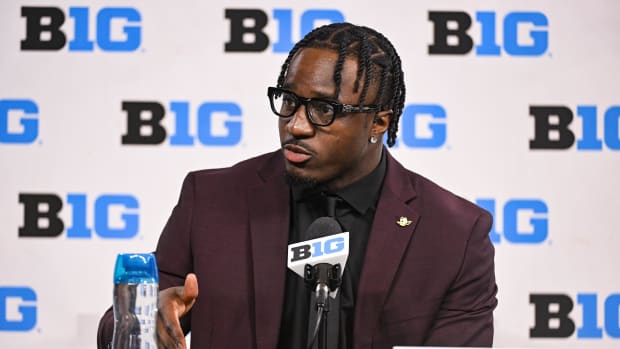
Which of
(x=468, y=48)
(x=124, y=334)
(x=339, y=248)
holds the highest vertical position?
(x=468, y=48)

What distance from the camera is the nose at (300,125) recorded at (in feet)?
7.24

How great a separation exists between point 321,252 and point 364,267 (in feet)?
2.18

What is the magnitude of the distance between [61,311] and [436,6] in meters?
1.82

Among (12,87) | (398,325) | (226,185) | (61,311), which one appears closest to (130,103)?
(12,87)

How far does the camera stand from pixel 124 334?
5.10ft

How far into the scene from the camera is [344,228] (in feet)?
7.82

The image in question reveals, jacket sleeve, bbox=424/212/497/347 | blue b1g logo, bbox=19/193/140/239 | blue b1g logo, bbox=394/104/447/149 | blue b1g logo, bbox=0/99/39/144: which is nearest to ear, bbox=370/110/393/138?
jacket sleeve, bbox=424/212/497/347

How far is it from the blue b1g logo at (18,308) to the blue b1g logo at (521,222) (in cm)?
171

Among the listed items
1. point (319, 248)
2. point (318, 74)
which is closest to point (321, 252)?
point (319, 248)

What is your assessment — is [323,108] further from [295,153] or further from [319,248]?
[319,248]

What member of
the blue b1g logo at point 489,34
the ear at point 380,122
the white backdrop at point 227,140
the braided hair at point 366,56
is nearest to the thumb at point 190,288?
the braided hair at point 366,56

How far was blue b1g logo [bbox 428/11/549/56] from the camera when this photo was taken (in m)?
3.40

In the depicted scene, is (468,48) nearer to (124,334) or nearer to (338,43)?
(338,43)

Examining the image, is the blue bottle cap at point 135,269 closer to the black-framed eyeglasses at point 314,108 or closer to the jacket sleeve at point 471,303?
the black-framed eyeglasses at point 314,108
